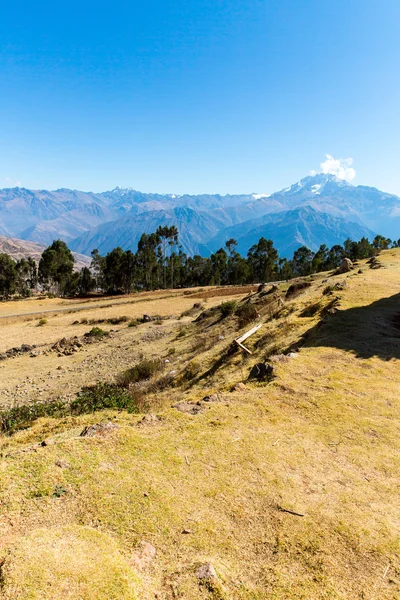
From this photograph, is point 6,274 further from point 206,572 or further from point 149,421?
point 206,572

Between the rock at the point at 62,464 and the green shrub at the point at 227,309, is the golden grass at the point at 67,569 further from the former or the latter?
the green shrub at the point at 227,309

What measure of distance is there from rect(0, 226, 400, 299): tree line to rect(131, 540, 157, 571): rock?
3667 inches

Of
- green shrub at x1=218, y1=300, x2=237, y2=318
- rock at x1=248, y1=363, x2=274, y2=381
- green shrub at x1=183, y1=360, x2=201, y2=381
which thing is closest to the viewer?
rock at x1=248, y1=363, x2=274, y2=381

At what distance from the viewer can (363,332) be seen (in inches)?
568

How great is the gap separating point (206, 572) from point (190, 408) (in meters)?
4.64

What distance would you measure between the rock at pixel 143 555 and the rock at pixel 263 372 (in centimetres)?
689

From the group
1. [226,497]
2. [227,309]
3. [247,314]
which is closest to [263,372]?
[226,497]

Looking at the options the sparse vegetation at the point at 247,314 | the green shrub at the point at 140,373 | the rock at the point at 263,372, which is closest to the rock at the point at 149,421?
the rock at the point at 263,372

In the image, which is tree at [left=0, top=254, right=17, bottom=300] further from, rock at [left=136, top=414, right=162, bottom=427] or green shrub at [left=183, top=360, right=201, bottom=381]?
rock at [left=136, top=414, right=162, bottom=427]

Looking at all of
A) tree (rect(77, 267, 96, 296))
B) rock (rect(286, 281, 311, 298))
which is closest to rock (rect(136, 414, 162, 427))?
rock (rect(286, 281, 311, 298))

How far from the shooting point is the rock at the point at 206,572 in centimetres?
395

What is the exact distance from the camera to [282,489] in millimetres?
5734

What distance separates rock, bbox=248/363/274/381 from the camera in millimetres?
10659

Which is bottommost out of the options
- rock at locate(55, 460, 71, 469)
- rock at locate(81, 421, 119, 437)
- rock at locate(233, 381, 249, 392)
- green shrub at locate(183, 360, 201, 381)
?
green shrub at locate(183, 360, 201, 381)
